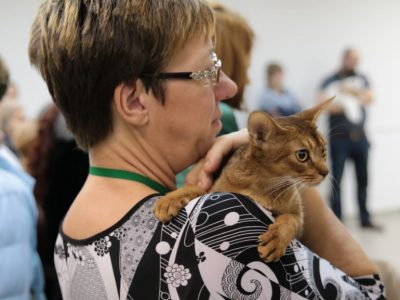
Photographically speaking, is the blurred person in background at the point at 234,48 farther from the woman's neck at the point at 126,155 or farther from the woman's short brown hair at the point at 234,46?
the woman's neck at the point at 126,155

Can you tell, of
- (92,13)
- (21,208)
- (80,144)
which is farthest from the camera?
(21,208)

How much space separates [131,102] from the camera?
3.23ft

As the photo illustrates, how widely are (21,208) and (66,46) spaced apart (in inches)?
32.8

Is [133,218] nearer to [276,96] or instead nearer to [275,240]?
[275,240]

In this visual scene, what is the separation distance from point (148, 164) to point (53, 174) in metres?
1.49

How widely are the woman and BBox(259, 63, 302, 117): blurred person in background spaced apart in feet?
15.0

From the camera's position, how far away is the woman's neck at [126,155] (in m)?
1.04

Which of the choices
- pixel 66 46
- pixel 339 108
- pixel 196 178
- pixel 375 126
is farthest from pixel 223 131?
pixel 375 126

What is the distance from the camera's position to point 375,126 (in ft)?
20.5

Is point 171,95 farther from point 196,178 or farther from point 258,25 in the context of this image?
point 258,25

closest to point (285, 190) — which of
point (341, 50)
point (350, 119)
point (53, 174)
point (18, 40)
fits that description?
point (53, 174)

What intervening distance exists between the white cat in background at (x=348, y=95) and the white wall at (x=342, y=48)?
49 centimetres

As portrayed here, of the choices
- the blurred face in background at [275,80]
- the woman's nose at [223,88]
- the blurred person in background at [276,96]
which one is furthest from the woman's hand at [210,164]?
the blurred face in background at [275,80]

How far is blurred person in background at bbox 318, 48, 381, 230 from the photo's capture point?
5320 millimetres
